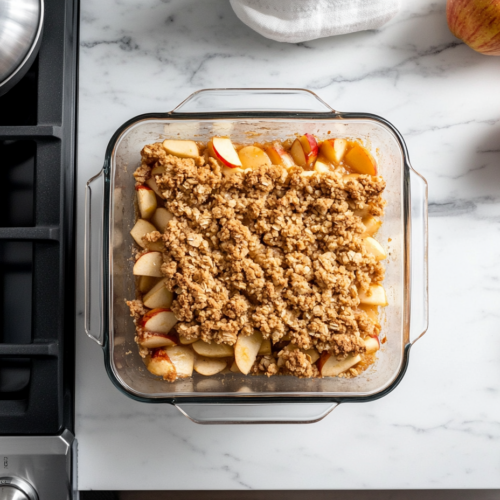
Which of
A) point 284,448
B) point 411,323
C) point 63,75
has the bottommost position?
point 284,448

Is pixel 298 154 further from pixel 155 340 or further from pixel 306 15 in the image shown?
pixel 155 340

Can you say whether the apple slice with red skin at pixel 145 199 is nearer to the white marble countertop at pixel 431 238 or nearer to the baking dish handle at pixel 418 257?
the white marble countertop at pixel 431 238

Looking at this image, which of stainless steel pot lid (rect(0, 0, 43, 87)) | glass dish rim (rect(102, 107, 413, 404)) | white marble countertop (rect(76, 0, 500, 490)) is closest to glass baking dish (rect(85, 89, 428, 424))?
glass dish rim (rect(102, 107, 413, 404))

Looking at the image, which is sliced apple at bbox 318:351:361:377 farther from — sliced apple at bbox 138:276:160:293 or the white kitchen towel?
the white kitchen towel

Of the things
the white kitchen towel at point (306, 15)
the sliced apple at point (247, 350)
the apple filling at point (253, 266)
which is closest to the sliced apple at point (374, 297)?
the apple filling at point (253, 266)

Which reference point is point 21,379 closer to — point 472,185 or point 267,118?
point 267,118

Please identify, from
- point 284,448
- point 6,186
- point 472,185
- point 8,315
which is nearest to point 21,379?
point 8,315
